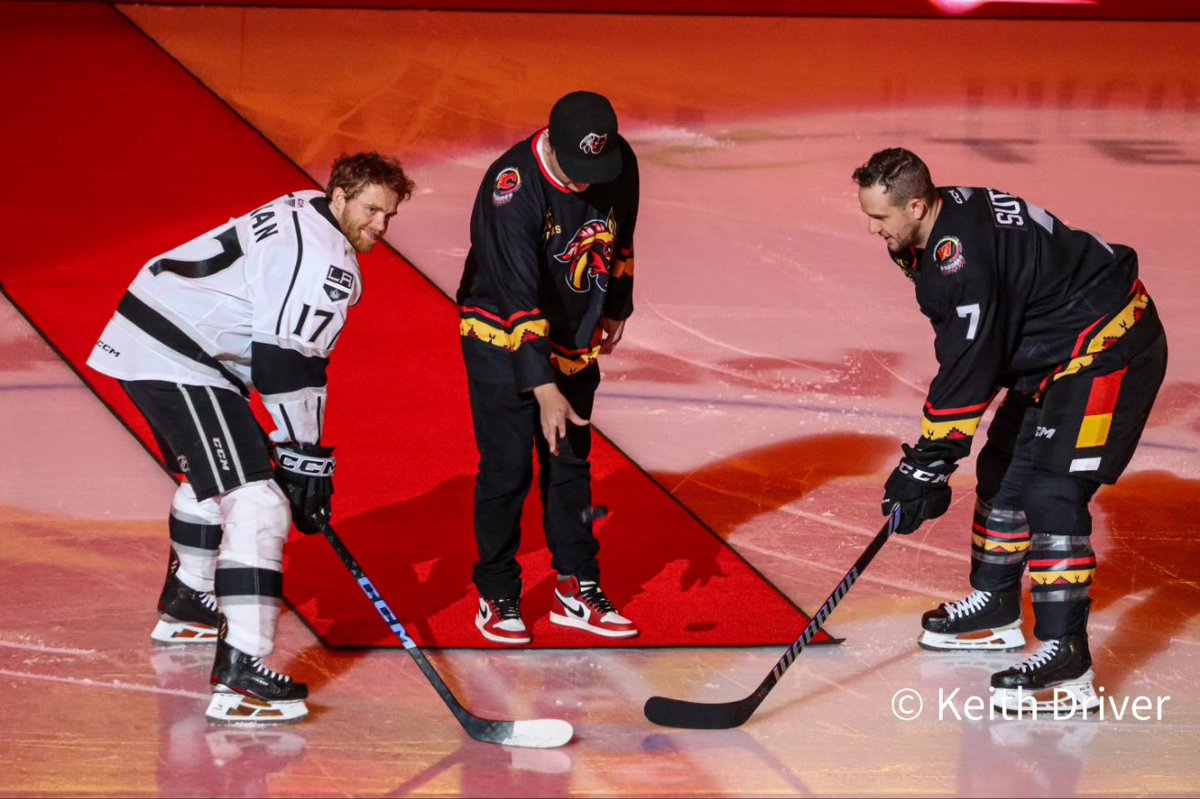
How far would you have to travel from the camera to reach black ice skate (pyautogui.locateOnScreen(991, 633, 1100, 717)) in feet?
11.3

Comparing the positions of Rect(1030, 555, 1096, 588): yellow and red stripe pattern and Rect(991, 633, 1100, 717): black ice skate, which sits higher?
Rect(1030, 555, 1096, 588): yellow and red stripe pattern

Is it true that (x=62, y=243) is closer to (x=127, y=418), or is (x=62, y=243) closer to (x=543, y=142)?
(x=127, y=418)

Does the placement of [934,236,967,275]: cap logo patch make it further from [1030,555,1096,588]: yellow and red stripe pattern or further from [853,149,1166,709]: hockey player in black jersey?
[1030,555,1096,588]: yellow and red stripe pattern

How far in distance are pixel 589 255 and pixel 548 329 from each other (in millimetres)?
234

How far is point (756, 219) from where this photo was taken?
21.7 ft

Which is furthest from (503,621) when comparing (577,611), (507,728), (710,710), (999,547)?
(999,547)

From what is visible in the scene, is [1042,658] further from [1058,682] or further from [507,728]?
[507,728]

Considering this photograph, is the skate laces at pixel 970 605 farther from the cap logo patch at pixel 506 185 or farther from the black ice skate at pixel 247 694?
the black ice skate at pixel 247 694

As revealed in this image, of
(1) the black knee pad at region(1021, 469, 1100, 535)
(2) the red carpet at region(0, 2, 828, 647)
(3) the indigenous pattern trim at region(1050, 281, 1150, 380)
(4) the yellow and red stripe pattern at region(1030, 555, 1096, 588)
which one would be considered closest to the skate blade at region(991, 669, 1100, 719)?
(4) the yellow and red stripe pattern at region(1030, 555, 1096, 588)

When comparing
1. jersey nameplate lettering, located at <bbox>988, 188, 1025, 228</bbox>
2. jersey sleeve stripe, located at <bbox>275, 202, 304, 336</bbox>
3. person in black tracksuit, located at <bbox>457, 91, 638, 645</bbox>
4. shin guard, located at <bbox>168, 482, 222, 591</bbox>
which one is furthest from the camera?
shin guard, located at <bbox>168, 482, 222, 591</bbox>

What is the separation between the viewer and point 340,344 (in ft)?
17.4

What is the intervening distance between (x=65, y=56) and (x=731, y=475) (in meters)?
5.10

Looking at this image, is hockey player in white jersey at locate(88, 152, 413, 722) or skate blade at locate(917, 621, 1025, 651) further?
skate blade at locate(917, 621, 1025, 651)

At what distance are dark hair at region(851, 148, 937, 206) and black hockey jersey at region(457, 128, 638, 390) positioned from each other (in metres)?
0.68
